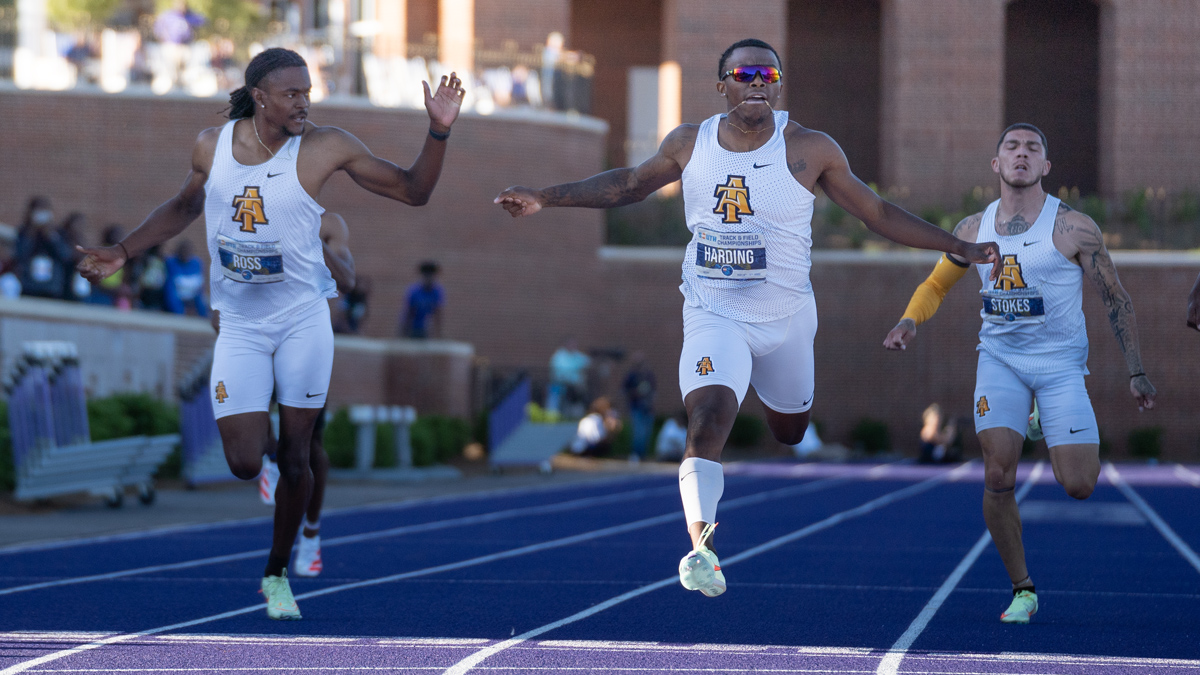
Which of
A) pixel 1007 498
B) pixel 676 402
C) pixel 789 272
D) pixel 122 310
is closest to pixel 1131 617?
pixel 1007 498

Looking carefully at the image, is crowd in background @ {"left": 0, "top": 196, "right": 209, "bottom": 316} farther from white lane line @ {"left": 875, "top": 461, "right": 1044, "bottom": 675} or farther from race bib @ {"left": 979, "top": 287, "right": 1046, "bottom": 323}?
race bib @ {"left": 979, "top": 287, "right": 1046, "bottom": 323}

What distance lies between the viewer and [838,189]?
6.65 metres

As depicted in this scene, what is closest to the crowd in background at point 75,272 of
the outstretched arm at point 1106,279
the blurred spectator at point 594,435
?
the blurred spectator at point 594,435

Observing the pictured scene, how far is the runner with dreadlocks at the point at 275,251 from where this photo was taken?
7.00 m

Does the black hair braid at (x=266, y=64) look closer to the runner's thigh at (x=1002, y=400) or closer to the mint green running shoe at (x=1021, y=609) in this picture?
the runner's thigh at (x=1002, y=400)

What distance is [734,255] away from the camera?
6.50 meters

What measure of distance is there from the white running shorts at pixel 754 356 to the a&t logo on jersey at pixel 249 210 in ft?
6.42

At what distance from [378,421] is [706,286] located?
16.5m

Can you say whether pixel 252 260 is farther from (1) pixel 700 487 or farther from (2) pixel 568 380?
(2) pixel 568 380

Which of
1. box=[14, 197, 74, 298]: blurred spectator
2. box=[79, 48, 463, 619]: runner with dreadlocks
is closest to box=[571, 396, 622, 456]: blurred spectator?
box=[14, 197, 74, 298]: blurred spectator

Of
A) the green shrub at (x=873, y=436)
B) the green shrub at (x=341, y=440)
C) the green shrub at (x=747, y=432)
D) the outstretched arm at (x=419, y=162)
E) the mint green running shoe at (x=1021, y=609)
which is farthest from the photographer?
the green shrub at (x=873, y=436)

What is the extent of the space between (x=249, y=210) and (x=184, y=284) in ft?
50.0

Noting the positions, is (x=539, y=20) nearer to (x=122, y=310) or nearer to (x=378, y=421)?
(x=378, y=421)

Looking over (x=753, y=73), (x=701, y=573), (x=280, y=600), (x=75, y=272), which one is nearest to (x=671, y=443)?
(x=75, y=272)
